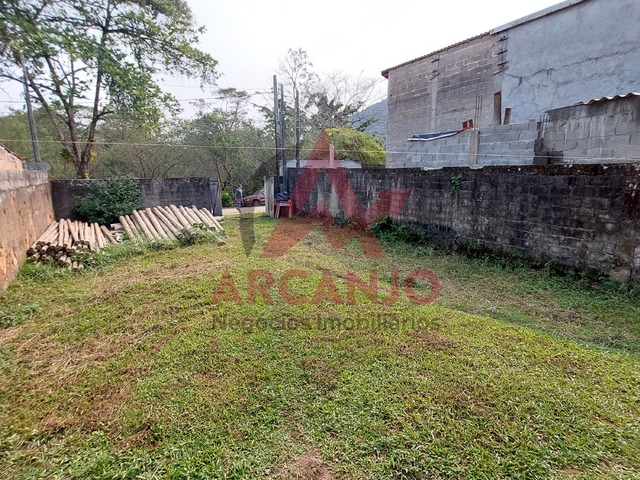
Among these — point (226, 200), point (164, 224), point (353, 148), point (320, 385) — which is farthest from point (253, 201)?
point (320, 385)

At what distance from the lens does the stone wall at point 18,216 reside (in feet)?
12.0

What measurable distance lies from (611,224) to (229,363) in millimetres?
4039

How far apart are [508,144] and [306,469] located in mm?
5290

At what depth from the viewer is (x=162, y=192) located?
8609mm

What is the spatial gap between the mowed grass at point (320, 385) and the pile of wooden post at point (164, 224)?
2.58 metres

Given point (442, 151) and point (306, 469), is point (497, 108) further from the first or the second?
Result: point (306, 469)

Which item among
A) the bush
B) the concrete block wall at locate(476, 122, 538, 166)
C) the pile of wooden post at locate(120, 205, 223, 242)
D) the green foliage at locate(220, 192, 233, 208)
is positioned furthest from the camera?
the green foliage at locate(220, 192, 233, 208)

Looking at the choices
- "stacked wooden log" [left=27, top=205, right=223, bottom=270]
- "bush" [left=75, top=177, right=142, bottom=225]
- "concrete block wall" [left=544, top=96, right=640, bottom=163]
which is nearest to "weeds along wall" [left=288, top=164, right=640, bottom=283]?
"concrete block wall" [left=544, top=96, right=640, bottom=163]

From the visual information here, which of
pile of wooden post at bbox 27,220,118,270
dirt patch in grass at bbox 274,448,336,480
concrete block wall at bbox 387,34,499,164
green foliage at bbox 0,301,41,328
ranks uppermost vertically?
concrete block wall at bbox 387,34,499,164

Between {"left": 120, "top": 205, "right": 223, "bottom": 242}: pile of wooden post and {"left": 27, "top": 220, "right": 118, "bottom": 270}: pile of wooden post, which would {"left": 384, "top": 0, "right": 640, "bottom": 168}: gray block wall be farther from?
{"left": 27, "top": 220, "right": 118, "bottom": 270}: pile of wooden post

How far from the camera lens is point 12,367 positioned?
2.21 metres

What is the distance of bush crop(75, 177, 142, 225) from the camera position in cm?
726

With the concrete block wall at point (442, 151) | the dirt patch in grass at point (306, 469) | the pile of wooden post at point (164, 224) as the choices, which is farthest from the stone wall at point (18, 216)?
the concrete block wall at point (442, 151)

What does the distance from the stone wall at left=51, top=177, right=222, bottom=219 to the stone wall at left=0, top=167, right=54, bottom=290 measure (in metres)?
1.04
